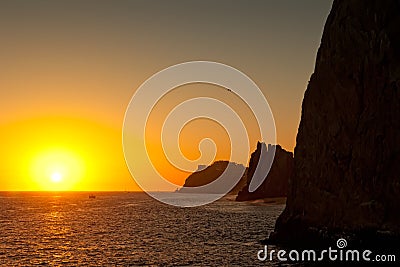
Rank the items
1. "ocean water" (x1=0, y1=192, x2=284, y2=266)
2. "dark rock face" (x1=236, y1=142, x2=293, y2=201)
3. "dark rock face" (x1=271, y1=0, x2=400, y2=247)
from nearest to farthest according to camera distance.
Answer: "dark rock face" (x1=271, y1=0, x2=400, y2=247) < "ocean water" (x1=0, y1=192, x2=284, y2=266) < "dark rock face" (x1=236, y1=142, x2=293, y2=201)

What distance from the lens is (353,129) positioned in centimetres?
5209

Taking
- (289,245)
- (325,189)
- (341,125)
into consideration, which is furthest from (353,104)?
(289,245)

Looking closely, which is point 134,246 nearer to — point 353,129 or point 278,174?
point 353,129

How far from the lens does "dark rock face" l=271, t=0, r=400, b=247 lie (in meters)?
47.8

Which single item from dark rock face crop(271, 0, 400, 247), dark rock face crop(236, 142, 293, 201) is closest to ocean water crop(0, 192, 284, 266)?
dark rock face crop(271, 0, 400, 247)

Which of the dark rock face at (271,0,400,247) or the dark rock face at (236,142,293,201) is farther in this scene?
the dark rock face at (236,142,293,201)

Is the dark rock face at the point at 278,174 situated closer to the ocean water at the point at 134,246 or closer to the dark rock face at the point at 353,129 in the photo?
the ocean water at the point at 134,246

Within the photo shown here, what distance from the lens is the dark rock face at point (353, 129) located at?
47.8m

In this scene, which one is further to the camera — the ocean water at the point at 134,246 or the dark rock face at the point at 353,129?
the ocean water at the point at 134,246

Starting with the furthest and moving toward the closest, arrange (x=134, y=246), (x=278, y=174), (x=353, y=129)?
1. (x=278, y=174)
2. (x=134, y=246)
3. (x=353, y=129)

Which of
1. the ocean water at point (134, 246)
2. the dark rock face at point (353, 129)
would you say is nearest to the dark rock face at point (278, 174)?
the ocean water at point (134, 246)

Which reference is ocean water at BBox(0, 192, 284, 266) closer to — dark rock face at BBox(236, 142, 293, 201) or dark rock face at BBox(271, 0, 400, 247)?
dark rock face at BBox(271, 0, 400, 247)

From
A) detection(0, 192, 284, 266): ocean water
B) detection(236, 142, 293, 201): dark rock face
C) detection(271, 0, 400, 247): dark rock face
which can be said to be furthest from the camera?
detection(236, 142, 293, 201): dark rock face

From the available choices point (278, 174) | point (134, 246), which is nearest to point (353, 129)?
point (134, 246)
